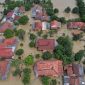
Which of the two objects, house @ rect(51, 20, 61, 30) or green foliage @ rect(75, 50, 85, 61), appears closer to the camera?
green foliage @ rect(75, 50, 85, 61)

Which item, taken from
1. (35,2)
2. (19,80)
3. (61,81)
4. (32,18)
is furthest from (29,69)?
(35,2)

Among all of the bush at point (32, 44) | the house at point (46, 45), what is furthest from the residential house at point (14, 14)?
the house at point (46, 45)

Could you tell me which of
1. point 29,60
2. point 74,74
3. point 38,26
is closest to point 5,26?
point 38,26

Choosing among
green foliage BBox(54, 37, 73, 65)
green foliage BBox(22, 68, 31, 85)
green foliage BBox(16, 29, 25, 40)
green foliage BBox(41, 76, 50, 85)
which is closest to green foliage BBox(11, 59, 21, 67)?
green foliage BBox(22, 68, 31, 85)

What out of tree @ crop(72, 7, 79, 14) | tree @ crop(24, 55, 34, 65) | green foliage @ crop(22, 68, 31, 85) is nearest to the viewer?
green foliage @ crop(22, 68, 31, 85)

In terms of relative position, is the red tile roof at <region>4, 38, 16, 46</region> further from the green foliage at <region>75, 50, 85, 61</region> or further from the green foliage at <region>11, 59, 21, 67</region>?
the green foliage at <region>75, 50, 85, 61</region>

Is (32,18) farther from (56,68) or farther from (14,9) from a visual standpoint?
(56,68)

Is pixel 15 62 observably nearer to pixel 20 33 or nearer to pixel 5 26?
pixel 20 33
